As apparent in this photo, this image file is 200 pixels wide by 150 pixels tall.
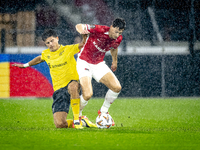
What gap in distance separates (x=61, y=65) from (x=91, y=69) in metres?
0.66

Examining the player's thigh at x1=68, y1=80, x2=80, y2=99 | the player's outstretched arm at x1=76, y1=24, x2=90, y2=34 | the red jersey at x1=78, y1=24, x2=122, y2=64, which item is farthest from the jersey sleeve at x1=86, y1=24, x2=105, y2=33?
the player's thigh at x1=68, y1=80, x2=80, y2=99

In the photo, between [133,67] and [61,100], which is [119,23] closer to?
[61,100]

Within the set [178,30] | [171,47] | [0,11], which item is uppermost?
[0,11]

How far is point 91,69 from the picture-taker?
5777 millimetres

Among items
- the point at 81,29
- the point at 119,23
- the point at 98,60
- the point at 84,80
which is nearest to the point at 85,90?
the point at 84,80

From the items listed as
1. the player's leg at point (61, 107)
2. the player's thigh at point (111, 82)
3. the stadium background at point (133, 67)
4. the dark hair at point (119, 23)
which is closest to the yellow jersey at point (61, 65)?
the player's leg at point (61, 107)

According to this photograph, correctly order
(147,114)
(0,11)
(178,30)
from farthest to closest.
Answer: (0,11), (178,30), (147,114)

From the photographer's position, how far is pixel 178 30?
14414mm

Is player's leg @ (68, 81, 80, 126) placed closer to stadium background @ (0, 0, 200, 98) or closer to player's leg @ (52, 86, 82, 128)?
player's leg @ (52, 86, 82, 128)

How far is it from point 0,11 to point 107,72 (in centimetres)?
1147

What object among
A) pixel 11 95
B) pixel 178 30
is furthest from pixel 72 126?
pixel 178 30

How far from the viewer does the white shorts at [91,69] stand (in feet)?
18.6

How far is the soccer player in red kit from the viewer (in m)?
5.46

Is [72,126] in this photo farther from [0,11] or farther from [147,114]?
[0,11]
